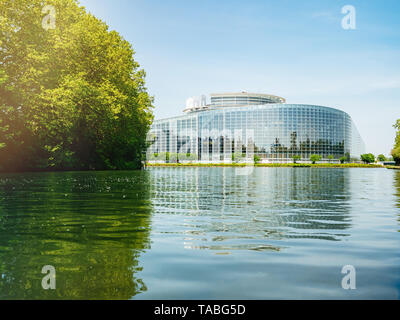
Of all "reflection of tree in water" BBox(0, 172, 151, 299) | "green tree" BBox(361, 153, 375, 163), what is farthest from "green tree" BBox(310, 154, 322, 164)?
"reflection of tree in water" BBox(0, 172, 151, 299)

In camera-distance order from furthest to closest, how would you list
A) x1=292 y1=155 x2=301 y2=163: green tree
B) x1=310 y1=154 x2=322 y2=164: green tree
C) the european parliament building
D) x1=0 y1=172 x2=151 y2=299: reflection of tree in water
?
the european parliament building < x1=292 y1=155 x2=301 y2=163: green tree < x1=310 y1=154 x2=322 y2=164: green tree < x1=0 y1=172 x2=151 y2=299: reflection of tree in water

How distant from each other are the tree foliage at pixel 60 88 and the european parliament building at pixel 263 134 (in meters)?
100

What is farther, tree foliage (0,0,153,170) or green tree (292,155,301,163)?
green tree (292,155,301,163)

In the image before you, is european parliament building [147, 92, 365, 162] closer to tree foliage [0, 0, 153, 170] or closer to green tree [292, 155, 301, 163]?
green tree [292, 155, 301, 163]

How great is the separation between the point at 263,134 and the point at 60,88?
12553cm

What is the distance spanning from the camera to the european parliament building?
155 meters

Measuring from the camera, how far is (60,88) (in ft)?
118

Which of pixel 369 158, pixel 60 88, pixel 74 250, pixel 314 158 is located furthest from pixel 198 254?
pixel 369 158

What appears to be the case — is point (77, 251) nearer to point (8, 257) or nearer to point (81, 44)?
point (8, 257)

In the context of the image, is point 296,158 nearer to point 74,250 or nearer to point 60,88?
point 60,88

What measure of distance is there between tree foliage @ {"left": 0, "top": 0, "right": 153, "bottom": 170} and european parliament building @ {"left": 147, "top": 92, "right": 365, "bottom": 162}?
329 feet

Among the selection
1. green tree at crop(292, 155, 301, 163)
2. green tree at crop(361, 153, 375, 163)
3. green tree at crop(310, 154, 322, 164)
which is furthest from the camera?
green tree at crop(361, 153, 375, 163)

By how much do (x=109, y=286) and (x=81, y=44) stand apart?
43.8 meters
